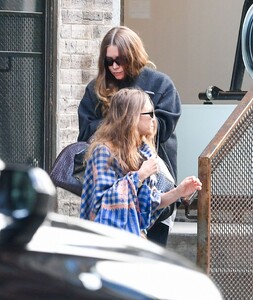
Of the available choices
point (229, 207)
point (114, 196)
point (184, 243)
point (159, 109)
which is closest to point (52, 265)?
point (114, 196)

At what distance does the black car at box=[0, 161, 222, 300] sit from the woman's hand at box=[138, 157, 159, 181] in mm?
3251

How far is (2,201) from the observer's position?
1786 mm

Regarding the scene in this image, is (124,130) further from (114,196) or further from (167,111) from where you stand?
(167,111)

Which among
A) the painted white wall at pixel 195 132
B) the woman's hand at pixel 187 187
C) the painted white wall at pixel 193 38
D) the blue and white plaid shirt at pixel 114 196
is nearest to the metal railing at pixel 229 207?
the woman's hand at pixel 187 187

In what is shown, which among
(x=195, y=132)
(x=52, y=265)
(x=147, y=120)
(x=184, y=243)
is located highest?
(x=52, y=265)

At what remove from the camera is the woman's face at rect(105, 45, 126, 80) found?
5.84 metres

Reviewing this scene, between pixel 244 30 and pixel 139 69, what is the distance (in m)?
3.72

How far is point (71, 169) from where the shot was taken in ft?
18.6

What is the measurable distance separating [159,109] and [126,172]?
732mm

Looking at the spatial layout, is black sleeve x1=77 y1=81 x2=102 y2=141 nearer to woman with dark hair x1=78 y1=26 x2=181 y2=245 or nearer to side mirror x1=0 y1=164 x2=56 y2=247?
woman with dark hair x1=78 y1=26 x2=181 y2=245

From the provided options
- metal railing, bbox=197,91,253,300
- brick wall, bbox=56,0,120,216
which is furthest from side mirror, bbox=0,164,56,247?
brick wall, bbox=56,0,120,216

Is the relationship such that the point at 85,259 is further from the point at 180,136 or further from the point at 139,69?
the point at 180,136

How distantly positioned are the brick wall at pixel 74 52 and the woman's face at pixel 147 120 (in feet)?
9.64

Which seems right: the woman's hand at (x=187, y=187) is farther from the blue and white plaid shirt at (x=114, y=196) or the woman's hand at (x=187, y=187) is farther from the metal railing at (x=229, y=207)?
the metal railing at (x=229, y=207)
